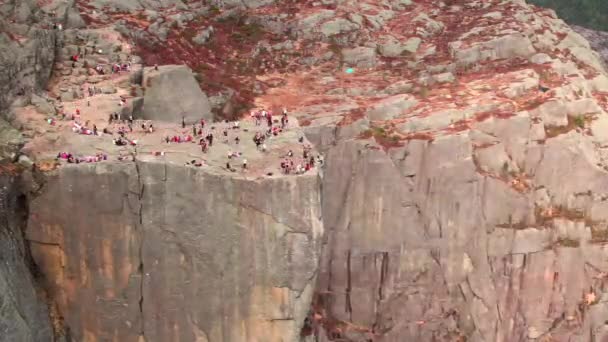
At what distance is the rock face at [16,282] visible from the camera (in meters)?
26.8

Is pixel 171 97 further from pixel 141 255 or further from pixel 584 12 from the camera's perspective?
pixel 584 12

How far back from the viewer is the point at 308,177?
29.7 meters

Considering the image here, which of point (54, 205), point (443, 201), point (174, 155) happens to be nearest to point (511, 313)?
point (443, 201)

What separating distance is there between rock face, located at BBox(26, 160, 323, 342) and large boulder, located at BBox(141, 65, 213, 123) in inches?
370

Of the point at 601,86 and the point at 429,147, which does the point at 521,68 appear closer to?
the point at 601,86

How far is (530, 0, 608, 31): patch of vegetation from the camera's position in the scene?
4665 inches

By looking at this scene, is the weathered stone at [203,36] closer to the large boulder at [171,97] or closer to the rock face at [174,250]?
the large boulder at [171,97]

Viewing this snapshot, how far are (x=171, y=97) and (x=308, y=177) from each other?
12446mm

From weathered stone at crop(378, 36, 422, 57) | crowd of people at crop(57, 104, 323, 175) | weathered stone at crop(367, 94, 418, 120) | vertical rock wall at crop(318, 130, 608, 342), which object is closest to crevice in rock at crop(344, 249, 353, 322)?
vertical rock wall at crop(318, 130, 608, 342)

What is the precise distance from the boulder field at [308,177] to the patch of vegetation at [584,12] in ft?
204

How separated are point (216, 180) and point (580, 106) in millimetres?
29897

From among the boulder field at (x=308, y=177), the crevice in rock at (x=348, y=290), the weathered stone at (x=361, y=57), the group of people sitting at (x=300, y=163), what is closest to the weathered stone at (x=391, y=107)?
the boulder field at (x=308, y=177)

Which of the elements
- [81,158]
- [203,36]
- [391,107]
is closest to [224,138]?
[81,158]

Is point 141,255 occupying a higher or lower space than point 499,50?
lower
